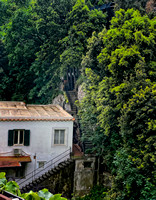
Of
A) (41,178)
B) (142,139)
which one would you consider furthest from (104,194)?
(142,139)

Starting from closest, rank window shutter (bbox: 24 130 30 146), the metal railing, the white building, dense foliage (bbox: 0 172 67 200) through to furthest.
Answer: dense foliage (bbox: 0 172 67 200) → the white building → window shutter (bbox: 24 130 30 146) → the metal railing

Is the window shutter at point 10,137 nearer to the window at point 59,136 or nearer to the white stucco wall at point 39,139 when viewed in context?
the white stucco wall at point 39,139

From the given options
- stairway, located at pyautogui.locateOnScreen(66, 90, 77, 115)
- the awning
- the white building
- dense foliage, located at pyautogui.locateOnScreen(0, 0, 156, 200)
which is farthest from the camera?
stairway, located at pyautogui.locateOnScreen(66, 90, 77, 115)

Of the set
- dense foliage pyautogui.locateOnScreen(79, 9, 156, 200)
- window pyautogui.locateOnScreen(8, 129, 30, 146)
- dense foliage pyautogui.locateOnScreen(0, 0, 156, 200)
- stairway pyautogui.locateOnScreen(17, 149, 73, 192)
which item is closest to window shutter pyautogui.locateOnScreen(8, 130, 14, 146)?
window pyautogui.locateOnScreen(8, 129, 30, 146)

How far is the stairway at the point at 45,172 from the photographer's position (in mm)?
17875

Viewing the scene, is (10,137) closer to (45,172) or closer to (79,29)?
(45,172)

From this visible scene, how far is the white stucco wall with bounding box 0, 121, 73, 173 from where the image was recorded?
1822 centimetres

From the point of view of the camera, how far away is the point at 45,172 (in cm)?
1891

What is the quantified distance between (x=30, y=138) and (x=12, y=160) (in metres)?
2.06

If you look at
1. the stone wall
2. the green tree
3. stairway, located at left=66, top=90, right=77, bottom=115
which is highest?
the green tree

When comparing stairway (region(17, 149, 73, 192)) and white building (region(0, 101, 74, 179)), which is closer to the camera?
stairway (region(17, 149, 73, 192))

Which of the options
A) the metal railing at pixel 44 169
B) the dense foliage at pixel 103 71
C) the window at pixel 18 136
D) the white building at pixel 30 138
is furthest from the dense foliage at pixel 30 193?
the metal railing at pixel 44 169

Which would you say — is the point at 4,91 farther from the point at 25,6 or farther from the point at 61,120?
the point at 61,120

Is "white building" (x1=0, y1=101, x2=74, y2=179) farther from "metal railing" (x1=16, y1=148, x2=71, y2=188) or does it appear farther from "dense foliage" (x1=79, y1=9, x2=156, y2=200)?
"dense foliage" (x1=79, y1=9, x2=156, y2=200)
